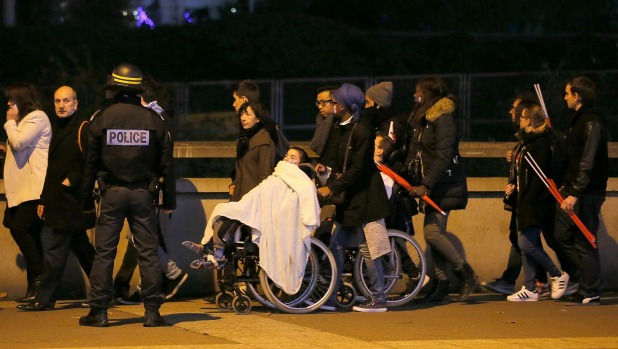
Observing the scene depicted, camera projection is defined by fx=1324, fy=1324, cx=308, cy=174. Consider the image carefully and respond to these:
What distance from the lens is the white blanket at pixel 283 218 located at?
34.7ft

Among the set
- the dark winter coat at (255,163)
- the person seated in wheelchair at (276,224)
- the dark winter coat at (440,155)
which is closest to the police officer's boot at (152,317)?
the person seated in wheelchair at (276,224)

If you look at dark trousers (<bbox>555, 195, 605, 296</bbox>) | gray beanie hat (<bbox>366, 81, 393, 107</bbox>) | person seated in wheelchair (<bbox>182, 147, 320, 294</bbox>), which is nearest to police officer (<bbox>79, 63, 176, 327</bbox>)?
person seated in wheelchair (<bbox>182, 147, 320, 294</bbox>)

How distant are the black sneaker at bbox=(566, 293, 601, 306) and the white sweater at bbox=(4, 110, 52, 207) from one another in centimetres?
470

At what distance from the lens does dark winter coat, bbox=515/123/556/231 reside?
11.6 meters

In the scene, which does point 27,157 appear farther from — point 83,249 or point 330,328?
point 330,328

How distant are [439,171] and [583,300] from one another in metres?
1.68

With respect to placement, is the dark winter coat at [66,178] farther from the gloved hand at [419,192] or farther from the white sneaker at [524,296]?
the white sneaker at [524,296]

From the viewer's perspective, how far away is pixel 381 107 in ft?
37.9

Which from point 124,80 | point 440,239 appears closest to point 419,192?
point 440,239

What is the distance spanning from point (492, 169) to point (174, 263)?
829cm

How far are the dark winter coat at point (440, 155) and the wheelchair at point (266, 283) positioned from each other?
117cm

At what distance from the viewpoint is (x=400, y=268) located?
445 inches

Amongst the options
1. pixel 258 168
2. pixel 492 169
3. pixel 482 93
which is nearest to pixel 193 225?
pixel 258 168

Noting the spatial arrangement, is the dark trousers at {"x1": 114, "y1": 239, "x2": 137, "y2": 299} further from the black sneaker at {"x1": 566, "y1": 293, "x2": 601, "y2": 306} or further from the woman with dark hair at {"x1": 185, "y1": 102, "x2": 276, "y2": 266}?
the black sneaker at {"x1": 566, "y1": 293, "x2": 601, "y2": 306}
